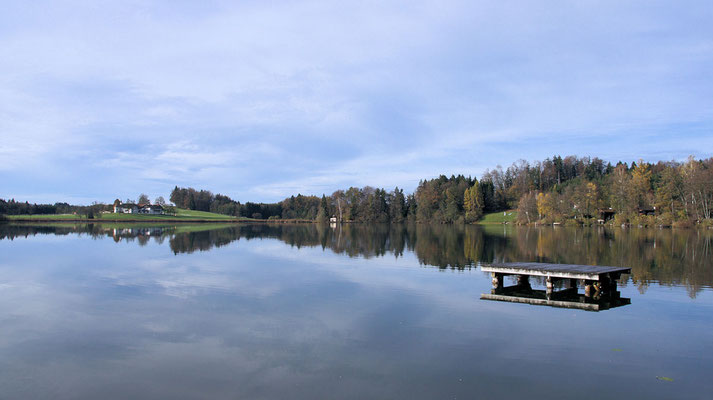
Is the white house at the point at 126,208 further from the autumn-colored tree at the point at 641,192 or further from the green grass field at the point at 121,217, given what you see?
the autumn-colored tree at the point at 641,192

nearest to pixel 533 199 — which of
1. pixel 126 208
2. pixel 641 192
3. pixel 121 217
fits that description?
pixel 641 192

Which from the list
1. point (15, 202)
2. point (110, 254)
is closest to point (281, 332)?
point (110, 254)

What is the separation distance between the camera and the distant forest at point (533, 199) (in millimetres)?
79188

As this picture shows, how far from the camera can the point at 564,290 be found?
17.2 meters

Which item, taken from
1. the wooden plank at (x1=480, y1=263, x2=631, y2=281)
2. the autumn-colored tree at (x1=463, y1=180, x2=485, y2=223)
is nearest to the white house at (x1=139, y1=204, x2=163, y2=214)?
the autumn-colored tree at (x1=463, y1=180, x2=485, y2=223)

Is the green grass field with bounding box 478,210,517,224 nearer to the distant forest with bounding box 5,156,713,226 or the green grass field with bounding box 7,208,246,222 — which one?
the distant forest with bounding box 5,156,713,226

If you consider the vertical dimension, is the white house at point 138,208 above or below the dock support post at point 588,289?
above

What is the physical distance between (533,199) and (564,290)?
9523cm

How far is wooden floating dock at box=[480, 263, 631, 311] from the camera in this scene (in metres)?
14.8

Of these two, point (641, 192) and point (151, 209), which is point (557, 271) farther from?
point (151, 209)

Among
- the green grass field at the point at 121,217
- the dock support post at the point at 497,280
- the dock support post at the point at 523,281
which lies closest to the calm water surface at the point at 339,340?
the dock support post at the point at 497,280

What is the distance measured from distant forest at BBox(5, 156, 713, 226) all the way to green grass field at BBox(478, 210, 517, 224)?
8.47 feet

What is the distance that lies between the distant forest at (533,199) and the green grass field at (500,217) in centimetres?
258

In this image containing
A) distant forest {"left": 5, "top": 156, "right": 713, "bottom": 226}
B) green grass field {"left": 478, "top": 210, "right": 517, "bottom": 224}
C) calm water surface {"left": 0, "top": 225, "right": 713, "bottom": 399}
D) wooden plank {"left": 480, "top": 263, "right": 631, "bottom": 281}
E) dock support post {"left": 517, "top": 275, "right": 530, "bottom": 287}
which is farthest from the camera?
green grass field {"left": 478, "top": 210, "right": 517, "bottom": 224}
